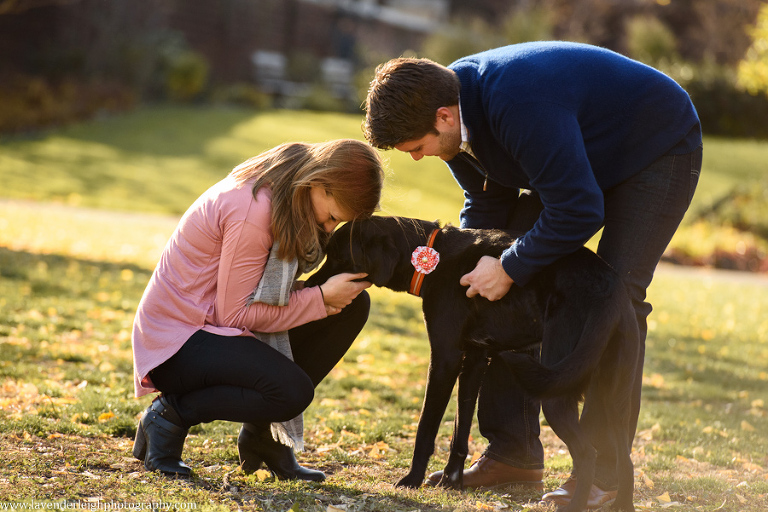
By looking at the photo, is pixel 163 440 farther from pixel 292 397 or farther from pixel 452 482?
pixel 452 482

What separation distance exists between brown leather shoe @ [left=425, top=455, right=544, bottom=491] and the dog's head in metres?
0.89

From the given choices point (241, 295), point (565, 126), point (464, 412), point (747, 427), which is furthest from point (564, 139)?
point (747, 427)

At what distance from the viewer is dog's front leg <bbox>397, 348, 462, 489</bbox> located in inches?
126

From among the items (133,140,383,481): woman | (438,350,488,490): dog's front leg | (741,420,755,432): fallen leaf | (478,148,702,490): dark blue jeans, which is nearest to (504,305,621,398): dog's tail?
(478,148,702,490): dark blue jeans

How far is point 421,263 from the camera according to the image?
3.32 m

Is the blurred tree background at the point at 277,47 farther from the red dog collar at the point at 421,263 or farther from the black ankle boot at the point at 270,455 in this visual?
the black ankle boot at the point at 270,455

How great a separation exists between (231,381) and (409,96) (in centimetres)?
141

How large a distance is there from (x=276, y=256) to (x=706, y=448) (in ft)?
9.21

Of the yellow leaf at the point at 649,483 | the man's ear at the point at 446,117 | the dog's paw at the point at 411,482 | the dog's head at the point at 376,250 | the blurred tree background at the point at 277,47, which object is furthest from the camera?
the blurred tree background at the point at 277,47

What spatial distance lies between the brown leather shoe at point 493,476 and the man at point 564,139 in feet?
0.92

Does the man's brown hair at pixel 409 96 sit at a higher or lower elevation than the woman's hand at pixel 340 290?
higher

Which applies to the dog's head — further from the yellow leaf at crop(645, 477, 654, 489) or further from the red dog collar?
the yellow leaf at crop(645, 477, 654, 489)

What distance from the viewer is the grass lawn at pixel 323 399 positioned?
3.16 m

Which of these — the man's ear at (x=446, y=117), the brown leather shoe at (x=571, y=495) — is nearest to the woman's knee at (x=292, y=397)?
the brown leather shoe at (x=571, y=495)
